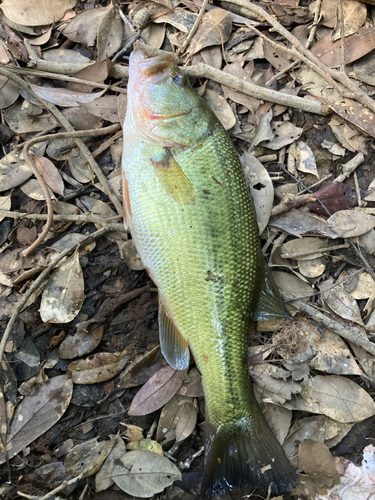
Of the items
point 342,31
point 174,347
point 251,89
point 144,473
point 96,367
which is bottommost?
point 144,473

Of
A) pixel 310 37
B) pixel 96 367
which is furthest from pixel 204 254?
pixel 310 37

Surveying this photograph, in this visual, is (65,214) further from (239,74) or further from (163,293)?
(239,74)

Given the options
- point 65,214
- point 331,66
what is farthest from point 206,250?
point 331,66

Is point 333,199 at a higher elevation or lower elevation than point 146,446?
higher

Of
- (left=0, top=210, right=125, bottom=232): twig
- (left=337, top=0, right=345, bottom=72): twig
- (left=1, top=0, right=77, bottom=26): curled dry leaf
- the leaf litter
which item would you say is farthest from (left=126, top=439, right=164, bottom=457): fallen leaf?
(left=1, top=0, right=77, bottom=26): curled dry leaf

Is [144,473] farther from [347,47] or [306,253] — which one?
[347,47]

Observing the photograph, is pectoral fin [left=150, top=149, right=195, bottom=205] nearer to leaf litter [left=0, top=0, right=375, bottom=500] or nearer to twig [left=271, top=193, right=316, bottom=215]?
leaf litter [left=0, top=0, right=375, bottom=500]
